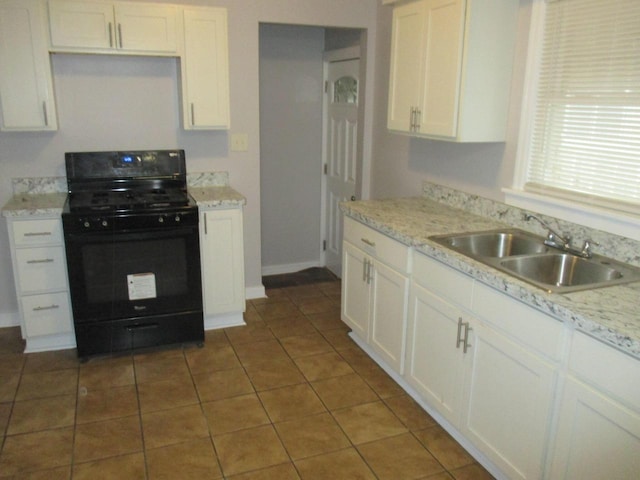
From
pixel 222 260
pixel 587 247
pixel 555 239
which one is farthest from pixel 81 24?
pixel 587 247

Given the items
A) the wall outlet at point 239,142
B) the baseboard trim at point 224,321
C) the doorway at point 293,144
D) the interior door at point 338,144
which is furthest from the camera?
the doorway at point 293,144

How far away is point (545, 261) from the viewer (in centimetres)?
239

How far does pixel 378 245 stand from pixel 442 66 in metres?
1.02

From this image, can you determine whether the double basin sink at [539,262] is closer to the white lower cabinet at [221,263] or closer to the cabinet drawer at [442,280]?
the cabinet drawer at [442,280]

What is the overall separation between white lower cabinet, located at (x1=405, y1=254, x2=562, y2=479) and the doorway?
2247 mm

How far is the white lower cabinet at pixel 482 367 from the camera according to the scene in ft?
6.29

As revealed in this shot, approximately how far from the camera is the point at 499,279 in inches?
79.9

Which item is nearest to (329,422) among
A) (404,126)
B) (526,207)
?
(526,207)

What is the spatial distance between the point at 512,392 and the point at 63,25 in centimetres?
309

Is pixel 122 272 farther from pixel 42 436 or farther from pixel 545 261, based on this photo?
pixel 545 261

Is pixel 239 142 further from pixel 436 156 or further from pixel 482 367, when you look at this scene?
Result: pixel 482 367

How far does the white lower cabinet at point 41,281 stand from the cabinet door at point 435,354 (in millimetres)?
2111

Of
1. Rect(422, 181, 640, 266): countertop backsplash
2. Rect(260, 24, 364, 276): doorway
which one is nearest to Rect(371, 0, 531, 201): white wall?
Rect(422, 181, 640, 266): countertop backsplash

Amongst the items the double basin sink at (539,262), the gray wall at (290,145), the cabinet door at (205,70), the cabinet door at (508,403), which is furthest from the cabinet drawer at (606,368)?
the gray wall at (290,145)
